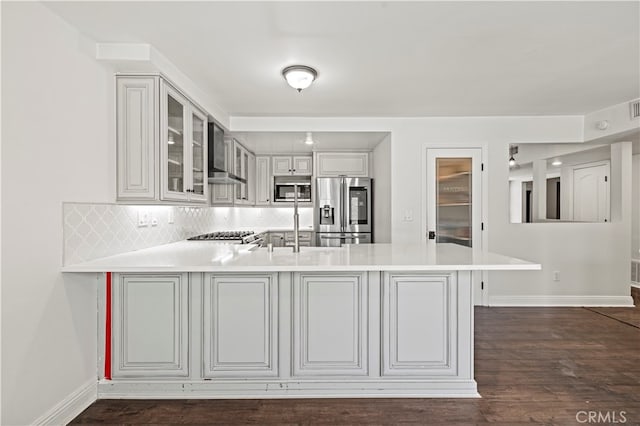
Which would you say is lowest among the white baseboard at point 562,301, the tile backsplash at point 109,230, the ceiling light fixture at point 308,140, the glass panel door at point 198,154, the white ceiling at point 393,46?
the white baseboard at point 562,301

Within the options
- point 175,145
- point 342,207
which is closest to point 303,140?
point 342,207


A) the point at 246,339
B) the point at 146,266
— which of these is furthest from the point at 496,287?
the point at 146,266

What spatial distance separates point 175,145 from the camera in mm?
2883

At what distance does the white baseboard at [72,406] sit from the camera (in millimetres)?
1958

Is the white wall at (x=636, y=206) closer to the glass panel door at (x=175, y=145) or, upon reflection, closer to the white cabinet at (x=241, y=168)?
the white cabinet at (x=241, y=168)

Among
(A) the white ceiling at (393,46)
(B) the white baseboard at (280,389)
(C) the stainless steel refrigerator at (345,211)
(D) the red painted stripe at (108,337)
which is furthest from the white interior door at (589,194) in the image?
(D) the red painted stripe at (108,337)

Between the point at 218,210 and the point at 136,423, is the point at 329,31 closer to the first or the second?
the point at 136,423

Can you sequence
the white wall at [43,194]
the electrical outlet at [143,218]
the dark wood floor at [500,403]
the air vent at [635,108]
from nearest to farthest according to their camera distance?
1. the white wall at [43,194]
2. the dark wood floor at [500,403]
3. the electrical outlet at [143,218]
4. the air vent at [635,108]

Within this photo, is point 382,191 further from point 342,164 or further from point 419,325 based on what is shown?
point 419,325

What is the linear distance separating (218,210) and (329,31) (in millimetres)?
3524

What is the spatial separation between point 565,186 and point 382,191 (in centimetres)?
259

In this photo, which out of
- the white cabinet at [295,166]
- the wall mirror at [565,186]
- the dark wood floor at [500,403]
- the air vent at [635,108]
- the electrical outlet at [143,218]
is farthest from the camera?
the white cabinet at [295,166]


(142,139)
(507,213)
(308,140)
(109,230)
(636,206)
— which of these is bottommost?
(109,230)

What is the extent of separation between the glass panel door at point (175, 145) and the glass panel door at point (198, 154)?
0.23 m
